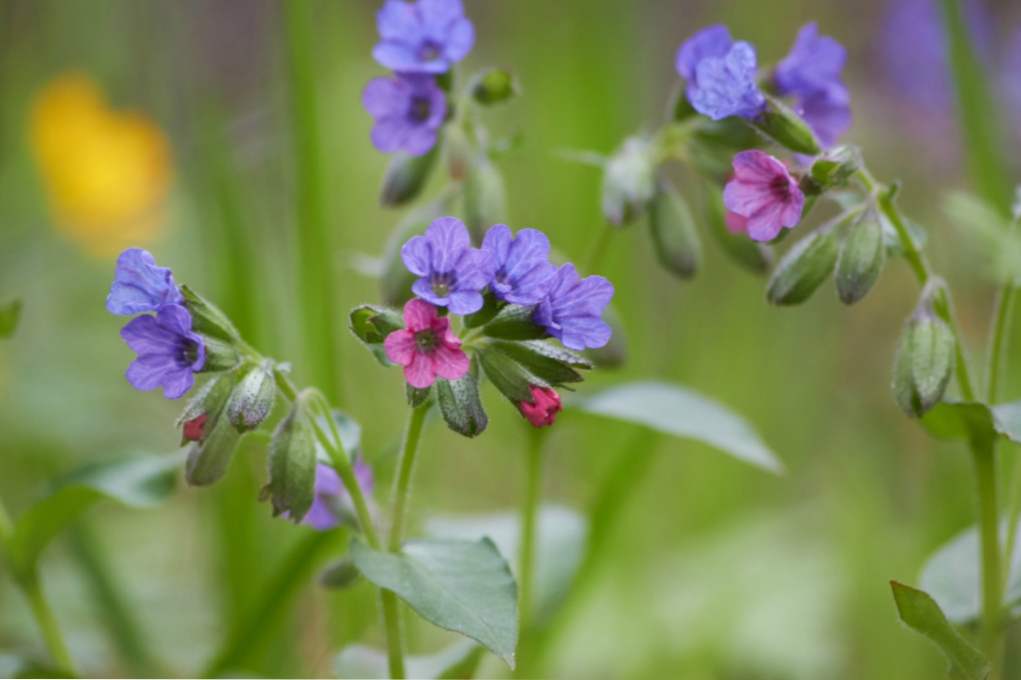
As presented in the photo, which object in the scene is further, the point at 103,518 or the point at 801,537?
the point at 103,518

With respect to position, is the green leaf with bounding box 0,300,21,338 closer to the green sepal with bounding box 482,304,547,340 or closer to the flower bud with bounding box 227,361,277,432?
the flower bud with bounding box 227,361,277,432

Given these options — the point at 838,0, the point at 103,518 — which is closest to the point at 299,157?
the point at 103,518

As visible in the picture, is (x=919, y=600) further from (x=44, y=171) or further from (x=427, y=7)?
(x=44, y=171)

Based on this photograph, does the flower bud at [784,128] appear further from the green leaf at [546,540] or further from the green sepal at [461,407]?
the green leaf at [546,540]

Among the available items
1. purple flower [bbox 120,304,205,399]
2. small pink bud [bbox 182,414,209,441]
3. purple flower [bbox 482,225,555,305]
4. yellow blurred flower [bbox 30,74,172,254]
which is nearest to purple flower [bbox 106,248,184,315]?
purple flower [bbox 120,304,205,399]

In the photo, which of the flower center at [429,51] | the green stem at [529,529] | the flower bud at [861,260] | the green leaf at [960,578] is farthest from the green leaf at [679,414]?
the flower center at [429,51]

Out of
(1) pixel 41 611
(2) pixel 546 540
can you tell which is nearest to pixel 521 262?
(1) pixel 41 611
